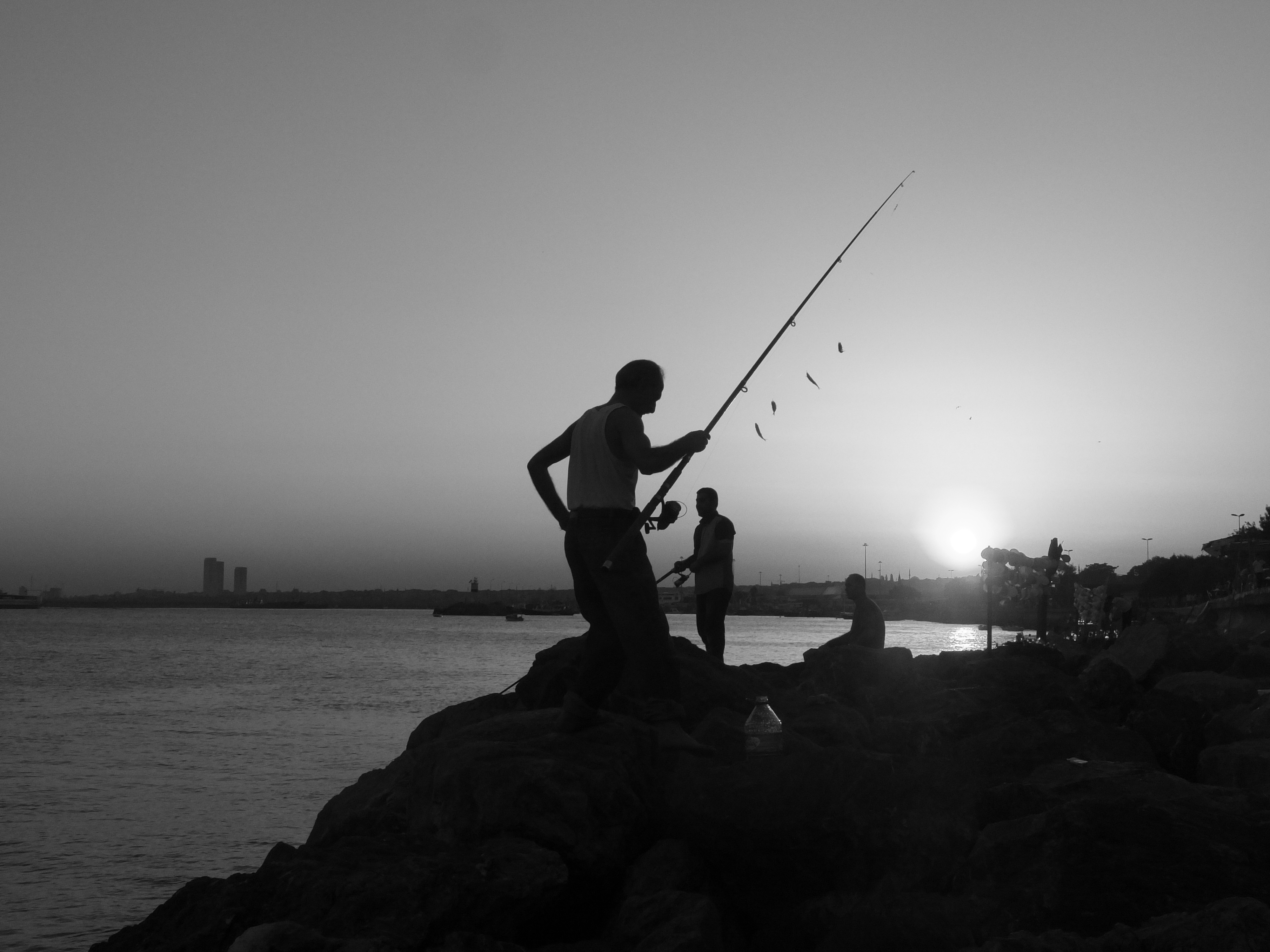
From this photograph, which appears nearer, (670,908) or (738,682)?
(670,908)

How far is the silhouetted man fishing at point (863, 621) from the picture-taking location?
31.5ft

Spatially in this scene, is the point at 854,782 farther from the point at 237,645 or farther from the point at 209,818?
the point at 237,645

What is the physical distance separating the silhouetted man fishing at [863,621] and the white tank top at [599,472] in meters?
5.26

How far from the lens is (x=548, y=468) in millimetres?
4961

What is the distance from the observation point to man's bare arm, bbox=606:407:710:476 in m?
4.49

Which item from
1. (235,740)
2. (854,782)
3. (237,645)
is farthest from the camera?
(237,645)

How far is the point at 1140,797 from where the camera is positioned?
4.02m

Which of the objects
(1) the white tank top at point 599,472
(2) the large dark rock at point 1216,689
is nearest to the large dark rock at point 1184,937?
(1) the white tank top at point 599,472

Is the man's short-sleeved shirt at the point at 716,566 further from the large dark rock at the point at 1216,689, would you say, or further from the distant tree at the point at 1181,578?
the distant tree at the point at 1181,578

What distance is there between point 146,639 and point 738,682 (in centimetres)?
7263

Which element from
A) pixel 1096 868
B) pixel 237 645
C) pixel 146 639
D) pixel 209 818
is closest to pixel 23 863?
pixel 209 818

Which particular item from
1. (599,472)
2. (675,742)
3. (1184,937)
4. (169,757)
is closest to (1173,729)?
(675,742)

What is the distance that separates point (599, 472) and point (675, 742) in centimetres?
141

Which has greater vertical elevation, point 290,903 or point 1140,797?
point 1140,797
